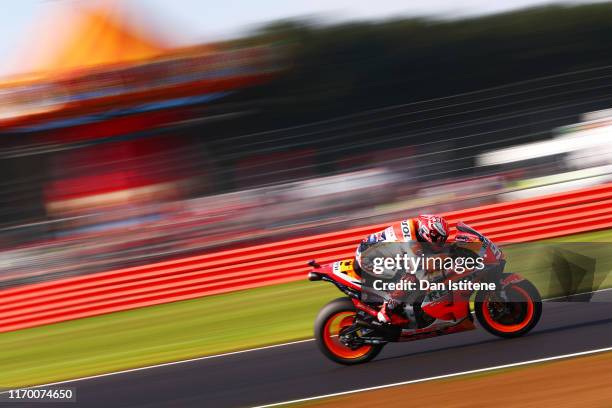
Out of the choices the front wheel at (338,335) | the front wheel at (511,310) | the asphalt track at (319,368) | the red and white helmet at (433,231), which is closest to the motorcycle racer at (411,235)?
the red and white helmet at (433,231)

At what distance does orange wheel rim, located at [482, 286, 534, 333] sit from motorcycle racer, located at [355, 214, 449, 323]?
0.68 metres

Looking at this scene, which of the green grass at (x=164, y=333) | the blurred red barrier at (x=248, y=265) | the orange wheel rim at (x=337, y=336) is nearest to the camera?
the orange wheel rim at (x=337, y=336)

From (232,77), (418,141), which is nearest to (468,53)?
(232,77)

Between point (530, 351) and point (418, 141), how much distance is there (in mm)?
7763

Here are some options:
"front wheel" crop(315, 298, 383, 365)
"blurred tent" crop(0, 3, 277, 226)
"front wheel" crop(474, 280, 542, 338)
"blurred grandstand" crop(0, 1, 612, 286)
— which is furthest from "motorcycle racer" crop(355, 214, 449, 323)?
"blurred tent" crop(0, 3, 277, 226)

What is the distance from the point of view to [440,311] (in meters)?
7.30

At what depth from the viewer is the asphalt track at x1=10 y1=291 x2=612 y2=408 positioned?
23.3 ft

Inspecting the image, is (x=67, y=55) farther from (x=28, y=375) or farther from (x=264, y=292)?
(x=28, y=375)

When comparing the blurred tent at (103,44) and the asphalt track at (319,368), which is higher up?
the blurred tent at (103,44)

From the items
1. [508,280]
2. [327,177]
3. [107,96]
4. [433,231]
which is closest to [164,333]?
[327,177]

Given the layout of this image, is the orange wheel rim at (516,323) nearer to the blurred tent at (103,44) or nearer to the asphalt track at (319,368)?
the asphalt track at (319,368)

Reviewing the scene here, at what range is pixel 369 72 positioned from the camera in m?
46.3

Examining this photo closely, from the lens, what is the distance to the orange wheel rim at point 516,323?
287 inches

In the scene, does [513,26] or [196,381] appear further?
[513,26]
